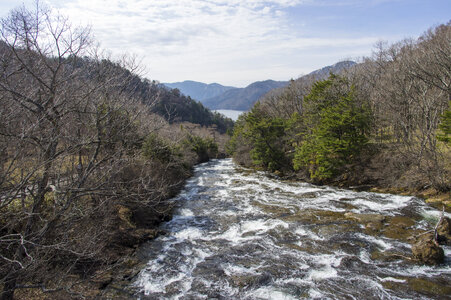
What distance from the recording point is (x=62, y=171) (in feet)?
30.2

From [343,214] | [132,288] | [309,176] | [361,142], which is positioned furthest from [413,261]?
[309,176]

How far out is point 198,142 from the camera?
4856 centimetres

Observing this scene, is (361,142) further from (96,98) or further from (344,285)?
(96,98)

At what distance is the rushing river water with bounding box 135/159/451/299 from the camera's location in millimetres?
9047

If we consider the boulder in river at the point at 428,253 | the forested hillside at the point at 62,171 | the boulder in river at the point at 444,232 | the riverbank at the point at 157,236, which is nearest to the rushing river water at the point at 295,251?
the riverbank at the point at 157,236

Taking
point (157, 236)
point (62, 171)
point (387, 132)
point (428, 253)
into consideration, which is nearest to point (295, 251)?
point (428, 253)

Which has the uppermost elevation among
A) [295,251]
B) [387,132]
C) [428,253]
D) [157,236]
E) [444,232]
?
[387,132]

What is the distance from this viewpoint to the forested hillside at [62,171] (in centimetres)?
647

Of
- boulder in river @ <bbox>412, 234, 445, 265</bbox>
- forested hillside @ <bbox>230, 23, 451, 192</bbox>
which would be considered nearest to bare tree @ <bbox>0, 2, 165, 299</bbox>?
boulder in river @ <bbox>412, 234, 445, 265</bbox>

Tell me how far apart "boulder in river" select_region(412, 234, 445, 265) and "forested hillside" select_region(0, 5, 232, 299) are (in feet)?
34.4

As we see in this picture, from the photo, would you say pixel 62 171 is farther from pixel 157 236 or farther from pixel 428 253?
pixel 428 253

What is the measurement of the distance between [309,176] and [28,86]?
24.3 meters

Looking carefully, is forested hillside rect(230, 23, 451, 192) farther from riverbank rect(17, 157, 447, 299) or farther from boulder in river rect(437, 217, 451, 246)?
boulder in river rect(437, 217, 451, 246)

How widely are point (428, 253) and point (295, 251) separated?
5.14 m
